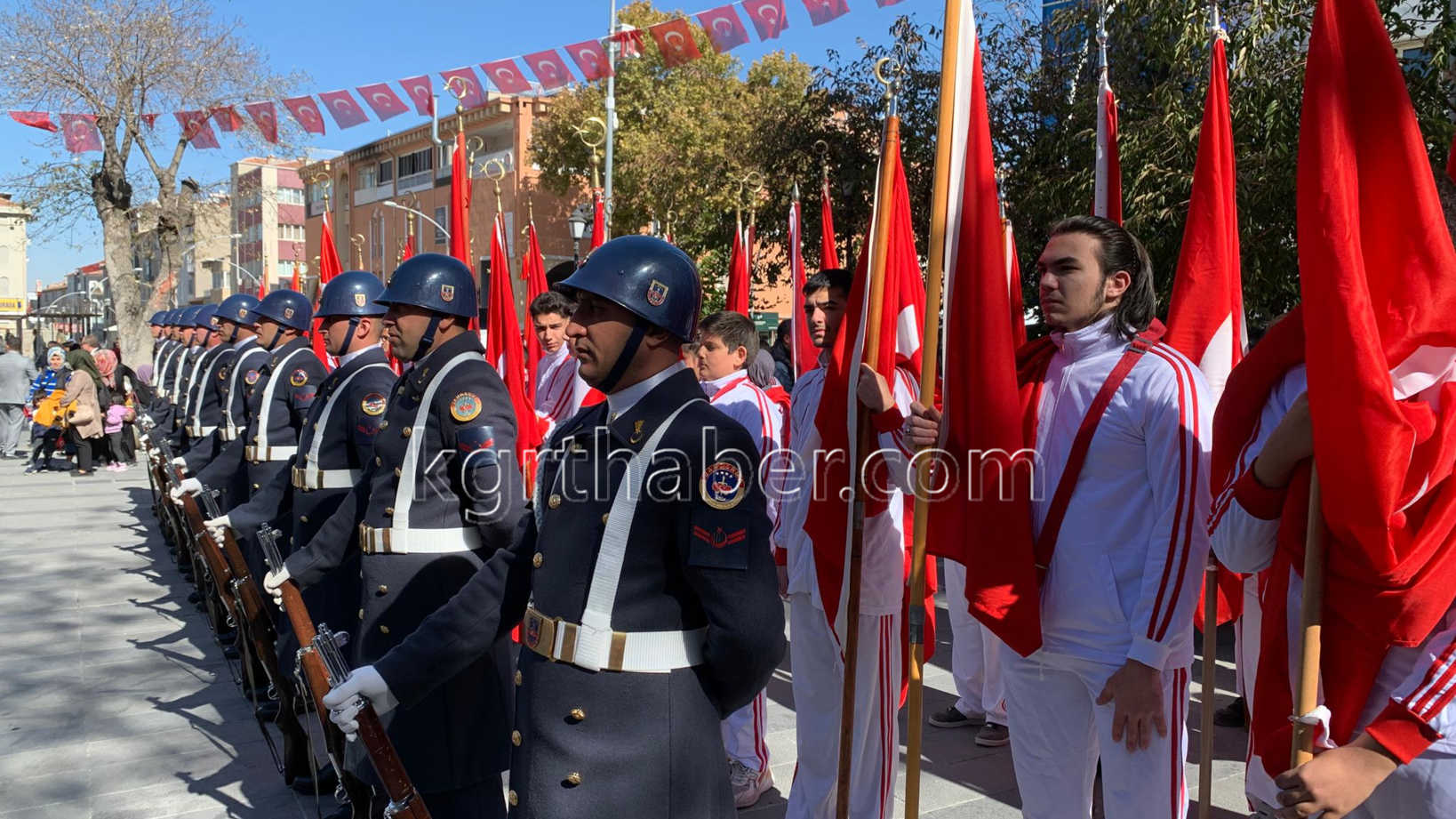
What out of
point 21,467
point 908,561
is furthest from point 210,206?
point 908,561

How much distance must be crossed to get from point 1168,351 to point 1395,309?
893mm

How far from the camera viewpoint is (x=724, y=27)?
40.5 ft

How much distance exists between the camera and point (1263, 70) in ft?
28.3

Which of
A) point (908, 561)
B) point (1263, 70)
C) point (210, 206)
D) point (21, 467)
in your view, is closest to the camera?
point (908, 561)

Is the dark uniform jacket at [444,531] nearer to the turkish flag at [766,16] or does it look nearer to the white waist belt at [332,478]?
the white waist belt at [332,478]

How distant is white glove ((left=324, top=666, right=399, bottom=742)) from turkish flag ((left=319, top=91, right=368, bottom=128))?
46.5 feet

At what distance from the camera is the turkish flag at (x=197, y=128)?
20922 millimetres

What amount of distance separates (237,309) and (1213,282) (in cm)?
844

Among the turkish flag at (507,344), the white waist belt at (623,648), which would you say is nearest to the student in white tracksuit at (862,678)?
the white waist belt at (623,648)

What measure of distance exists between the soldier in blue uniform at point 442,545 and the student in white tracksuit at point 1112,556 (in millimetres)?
1879

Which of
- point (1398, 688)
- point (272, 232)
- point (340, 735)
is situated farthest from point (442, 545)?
point (272, 232)

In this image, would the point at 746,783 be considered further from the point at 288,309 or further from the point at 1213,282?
the point at 288,309

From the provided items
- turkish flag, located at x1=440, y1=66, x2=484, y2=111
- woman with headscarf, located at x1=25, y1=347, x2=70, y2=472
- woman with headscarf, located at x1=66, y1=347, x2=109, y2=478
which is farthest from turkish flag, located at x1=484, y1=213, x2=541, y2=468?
woman with headscarf, located at x1=25, y1=347, x2=70, y2=472

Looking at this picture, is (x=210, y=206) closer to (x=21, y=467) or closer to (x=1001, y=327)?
(x=21, y=467)
